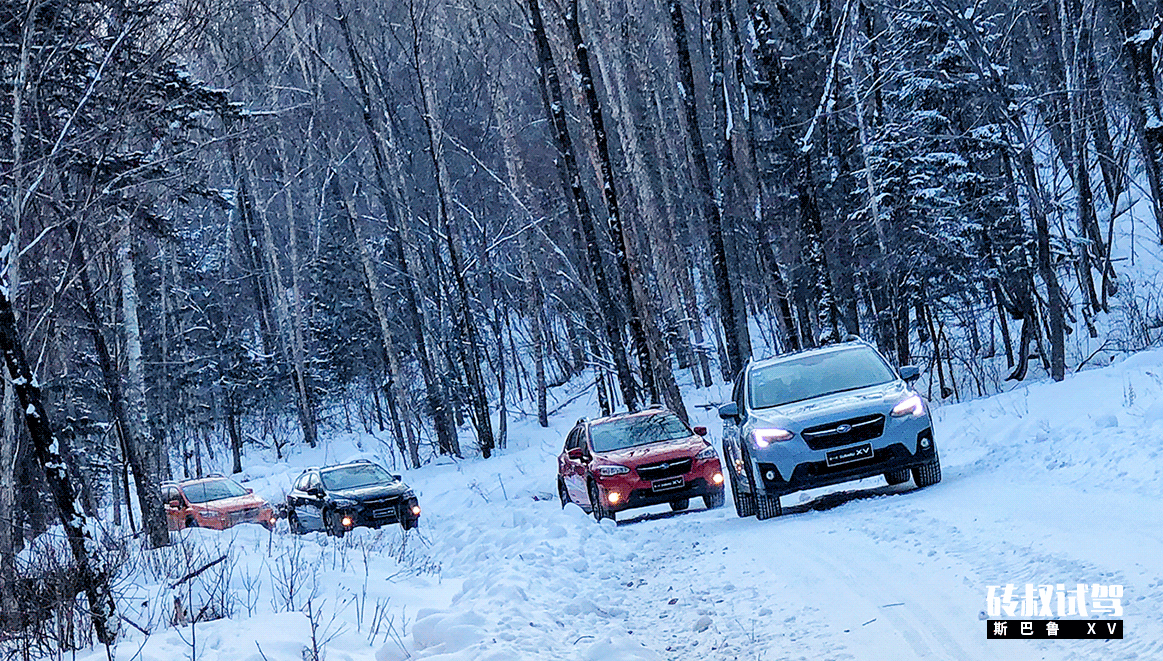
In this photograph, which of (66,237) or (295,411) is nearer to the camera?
(66,237)

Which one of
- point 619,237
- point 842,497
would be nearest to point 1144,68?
point 619,237

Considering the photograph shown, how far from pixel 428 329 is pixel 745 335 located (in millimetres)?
10706

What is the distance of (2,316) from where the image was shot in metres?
10.5

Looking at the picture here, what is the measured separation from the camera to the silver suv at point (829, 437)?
40.9 ft

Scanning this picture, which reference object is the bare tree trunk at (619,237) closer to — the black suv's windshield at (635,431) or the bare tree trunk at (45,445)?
the black suv's windshield at (635,431)

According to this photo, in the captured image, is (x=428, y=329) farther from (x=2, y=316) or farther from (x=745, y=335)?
(x=2, y=316)

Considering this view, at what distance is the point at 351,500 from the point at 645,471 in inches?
321

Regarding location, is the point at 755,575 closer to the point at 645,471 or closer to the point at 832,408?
the point at 832,408

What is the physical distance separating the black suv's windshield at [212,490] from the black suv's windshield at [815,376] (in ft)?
54.0

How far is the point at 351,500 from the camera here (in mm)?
22500

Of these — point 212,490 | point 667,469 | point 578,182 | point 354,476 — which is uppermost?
point 578,182

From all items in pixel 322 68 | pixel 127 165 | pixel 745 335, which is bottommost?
pixel 745 335

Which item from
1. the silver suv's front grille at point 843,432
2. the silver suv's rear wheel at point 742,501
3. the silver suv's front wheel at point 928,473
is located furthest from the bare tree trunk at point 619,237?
the silver suv's front grille at point 843,432

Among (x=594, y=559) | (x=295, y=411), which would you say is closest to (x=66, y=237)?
(x=594, y=559)
